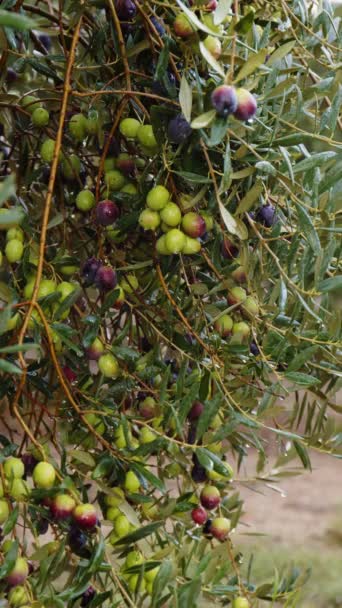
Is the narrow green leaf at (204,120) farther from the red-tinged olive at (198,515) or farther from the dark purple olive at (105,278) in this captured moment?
the red-tinged olive at (198,515)

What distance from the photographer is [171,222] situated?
0.57 meters

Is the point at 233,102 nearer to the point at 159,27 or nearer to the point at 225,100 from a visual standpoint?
the point at 225,100

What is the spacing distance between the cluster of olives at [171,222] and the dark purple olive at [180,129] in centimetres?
4

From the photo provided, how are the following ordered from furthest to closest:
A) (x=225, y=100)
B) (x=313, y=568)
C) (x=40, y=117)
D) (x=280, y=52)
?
(x=313, y=568), (x=40, y=117), (x=280, y=52), (x=225, y=100)

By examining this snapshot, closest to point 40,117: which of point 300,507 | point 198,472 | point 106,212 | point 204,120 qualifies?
point 106,212

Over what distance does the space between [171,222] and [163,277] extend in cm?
7

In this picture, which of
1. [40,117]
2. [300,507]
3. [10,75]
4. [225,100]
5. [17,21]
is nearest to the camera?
[17,21]

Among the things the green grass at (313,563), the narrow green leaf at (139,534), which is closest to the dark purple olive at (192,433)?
the narrow green leaf at (139,534)

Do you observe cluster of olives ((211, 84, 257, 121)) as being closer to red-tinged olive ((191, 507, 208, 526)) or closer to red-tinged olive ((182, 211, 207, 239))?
red-tinged olive ((182, 211, 207, 239))

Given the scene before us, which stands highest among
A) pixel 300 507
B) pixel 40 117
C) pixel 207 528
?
pixel 40 117

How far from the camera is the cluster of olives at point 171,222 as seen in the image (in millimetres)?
570

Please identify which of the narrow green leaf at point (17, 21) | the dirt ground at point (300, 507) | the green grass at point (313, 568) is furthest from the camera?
the dirt ground at point (300, 507)

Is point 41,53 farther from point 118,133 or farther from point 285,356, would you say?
point 285,356

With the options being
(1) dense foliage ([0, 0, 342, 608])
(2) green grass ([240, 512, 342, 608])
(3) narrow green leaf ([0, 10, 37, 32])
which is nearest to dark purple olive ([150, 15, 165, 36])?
(1) dense foliage ([0, 0, 342, 608])
